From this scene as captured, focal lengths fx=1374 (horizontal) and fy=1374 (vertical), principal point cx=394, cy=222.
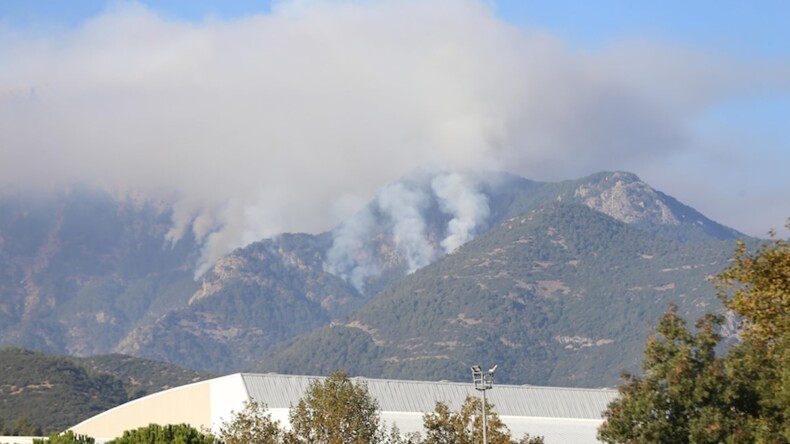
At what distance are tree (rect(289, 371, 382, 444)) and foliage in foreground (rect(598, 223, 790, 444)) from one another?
12920 millimetres

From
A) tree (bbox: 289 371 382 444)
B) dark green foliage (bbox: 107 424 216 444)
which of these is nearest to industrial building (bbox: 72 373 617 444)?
tree (bbox: 289 371 382 444)

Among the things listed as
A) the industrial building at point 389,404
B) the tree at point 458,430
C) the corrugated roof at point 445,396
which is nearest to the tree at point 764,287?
the tree at point 458,430

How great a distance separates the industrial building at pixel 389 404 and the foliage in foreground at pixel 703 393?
→ 121 feet

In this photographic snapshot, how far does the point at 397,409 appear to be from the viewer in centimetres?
8938

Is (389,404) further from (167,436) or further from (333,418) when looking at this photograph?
(167,436)

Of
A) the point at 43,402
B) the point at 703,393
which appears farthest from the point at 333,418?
the point at 43,402

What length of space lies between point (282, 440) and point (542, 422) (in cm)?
3671

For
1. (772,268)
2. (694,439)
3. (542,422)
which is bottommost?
(694,439)

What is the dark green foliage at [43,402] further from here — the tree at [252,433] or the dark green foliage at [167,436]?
the dark green foliage at [167,436]

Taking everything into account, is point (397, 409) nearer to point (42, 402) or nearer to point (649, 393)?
point (649, 393)

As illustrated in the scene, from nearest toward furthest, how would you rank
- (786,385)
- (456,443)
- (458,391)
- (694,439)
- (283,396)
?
(786,385)
(694,439)
(456,443)
(283,396)
(458,391)

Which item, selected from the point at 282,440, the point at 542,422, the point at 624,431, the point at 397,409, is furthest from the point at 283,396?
the point at 624,431

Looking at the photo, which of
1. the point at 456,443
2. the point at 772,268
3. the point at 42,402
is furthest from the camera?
the point at 42,402

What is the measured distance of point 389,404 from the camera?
89.7 meters
